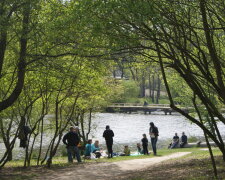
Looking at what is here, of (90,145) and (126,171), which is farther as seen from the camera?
(90,145)

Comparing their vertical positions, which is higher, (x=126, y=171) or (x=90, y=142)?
(x=90, y=142)

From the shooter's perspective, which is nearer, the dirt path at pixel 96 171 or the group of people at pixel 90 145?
the dirt path at pixel 96 171

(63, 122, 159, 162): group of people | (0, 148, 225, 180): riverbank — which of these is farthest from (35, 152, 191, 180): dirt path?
(63, 122, 159, 162): group of people

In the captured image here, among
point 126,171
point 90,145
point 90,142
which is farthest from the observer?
point 90,142

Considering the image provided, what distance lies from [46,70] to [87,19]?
5543 mm

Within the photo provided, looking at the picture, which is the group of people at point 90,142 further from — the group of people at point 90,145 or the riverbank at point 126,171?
the riverbank at point 126,171

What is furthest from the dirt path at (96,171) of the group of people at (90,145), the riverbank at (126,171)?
the group of people at (90,145)

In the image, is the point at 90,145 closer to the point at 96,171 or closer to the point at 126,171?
the point at 96,171

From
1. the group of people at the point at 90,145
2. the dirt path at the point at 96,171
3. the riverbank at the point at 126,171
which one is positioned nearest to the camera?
the riverbank at the point at 126,171

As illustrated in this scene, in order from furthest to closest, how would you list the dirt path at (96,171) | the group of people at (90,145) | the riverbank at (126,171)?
the group of people at (90,145)
the dirt path at (96,171)
the riverbank at (126,171)

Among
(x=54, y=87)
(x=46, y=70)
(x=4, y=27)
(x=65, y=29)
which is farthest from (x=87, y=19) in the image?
(x=54, y=87)

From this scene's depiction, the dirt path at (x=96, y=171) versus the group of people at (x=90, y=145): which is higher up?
the group of people at (x=90, y=145)

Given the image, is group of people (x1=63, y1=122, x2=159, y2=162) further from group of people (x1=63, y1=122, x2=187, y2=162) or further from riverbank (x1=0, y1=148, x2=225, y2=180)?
riverbank (x1=0, y1=148, x2=225, y2=180)

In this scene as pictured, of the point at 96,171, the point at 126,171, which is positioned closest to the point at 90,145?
the point at 96,171
